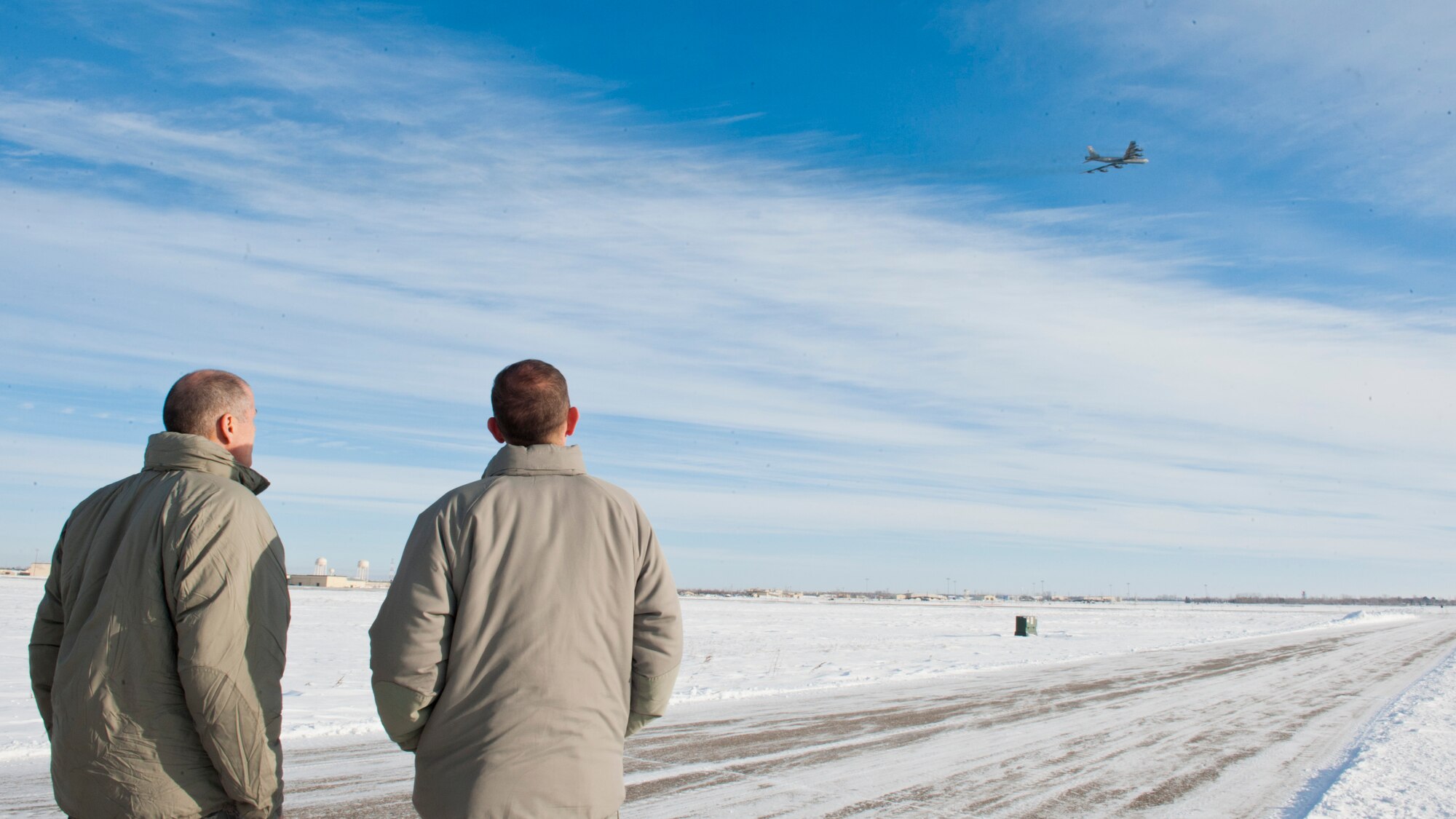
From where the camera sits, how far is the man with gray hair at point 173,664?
2676 millimetres

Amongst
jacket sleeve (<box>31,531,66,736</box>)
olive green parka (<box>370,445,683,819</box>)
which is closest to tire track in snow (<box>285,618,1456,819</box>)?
jacket sleeve (<box>31,531,66,736</box>)

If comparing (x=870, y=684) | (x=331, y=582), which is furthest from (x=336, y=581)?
(x=870, y=684)

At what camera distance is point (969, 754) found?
9.70 meters

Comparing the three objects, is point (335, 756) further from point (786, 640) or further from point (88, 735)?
point (786, 640)

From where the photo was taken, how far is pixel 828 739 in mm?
10445

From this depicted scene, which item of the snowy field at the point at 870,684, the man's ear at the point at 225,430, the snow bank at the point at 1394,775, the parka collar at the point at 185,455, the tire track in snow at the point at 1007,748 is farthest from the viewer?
the snowy field at the point at 870,684

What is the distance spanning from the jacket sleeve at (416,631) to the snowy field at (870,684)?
15.5ft

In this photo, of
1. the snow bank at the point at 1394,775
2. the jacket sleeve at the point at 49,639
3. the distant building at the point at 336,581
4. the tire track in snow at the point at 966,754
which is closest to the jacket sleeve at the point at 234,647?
the jacket sleeve at the point at 49,639

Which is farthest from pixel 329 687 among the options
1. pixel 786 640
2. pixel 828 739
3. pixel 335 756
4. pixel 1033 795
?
pixel 786 640

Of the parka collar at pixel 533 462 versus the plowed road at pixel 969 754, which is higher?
the parka collar at pixel 533 462

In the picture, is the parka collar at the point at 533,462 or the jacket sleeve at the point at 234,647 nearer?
the jacket sleeve at the point at 234,647

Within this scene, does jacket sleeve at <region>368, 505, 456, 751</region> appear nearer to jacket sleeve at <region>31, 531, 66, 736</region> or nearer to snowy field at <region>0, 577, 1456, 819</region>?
jacket sleeve at <region>31, 531, 66, 736</region>

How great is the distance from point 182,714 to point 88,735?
0.80 ft

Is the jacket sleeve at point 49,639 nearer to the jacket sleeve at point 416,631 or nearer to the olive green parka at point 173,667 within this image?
the olive green parka at point 173,667
